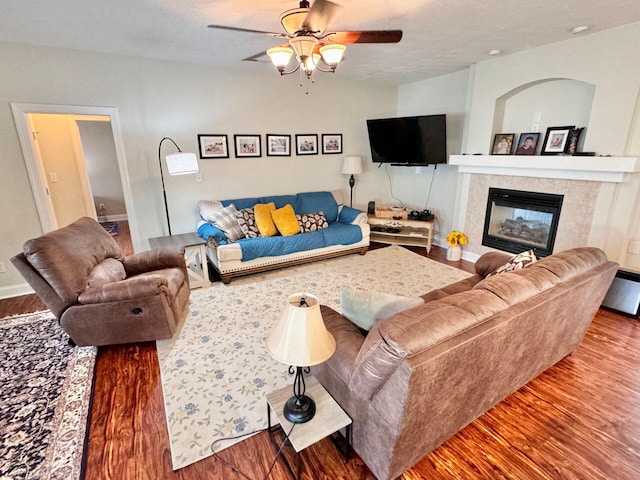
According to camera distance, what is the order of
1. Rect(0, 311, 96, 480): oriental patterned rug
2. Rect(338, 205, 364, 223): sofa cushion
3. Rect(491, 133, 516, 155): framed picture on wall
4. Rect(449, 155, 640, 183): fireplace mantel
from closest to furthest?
Rect(0, 311, 96, 480): oriental patterned rug → Rect(449, 155, 640, 183): fireplace mantel → Rect(491, 133, 516, 155): framed picture on wall → Rect(338, 205, 364, 223): sofa cushion

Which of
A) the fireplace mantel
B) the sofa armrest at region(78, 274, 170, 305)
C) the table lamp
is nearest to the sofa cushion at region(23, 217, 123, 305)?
the sofa armrest at region(78, 274, 170, 305)

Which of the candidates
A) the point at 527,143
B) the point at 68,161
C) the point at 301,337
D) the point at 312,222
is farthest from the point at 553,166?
the point at 68,161

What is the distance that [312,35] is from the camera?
197 centimetres

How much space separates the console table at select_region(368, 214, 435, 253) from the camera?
16.0 feet

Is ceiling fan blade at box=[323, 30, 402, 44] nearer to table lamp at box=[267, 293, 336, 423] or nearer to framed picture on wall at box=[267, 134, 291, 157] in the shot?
table lamp at box=[267, 293, 336, 423]

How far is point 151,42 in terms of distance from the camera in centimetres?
310

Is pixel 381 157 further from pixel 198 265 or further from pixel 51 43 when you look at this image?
pixel 51 43

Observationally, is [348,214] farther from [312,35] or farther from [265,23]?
[312,35]

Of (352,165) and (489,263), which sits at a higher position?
(352,165)

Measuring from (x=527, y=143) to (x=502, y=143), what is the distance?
11.5 inches

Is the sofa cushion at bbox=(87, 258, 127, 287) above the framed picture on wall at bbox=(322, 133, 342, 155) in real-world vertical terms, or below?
below

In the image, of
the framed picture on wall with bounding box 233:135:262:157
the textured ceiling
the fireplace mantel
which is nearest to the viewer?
the textured ceiling

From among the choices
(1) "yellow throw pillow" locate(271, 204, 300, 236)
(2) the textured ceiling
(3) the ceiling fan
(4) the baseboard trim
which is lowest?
(4) the baseboard trim

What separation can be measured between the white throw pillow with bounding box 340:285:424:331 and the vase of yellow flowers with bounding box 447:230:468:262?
3.18 metres
